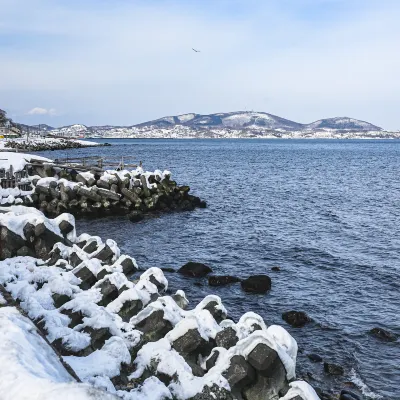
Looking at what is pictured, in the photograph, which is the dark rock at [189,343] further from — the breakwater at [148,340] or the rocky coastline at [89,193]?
the rocky coastline at [89,193]

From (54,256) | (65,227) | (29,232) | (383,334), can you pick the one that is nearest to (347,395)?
(383,334)

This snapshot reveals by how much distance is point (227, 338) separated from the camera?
9750 mm

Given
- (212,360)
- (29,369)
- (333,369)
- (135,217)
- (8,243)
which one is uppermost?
(29,369)

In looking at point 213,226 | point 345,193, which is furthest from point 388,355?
point 345,193

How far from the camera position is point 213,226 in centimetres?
3253

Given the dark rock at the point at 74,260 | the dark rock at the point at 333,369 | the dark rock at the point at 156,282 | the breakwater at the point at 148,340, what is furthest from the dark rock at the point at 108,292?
the dark rock at the point at 333,369

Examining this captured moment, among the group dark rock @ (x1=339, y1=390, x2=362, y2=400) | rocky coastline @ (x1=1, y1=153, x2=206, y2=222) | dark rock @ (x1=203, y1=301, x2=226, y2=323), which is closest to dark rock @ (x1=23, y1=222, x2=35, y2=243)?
dark rock @ (x1=203, y1=301, x2=226, y2=323)

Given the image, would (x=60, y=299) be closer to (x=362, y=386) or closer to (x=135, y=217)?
(x=362, y=386)

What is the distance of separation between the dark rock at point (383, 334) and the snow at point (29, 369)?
11744 mm

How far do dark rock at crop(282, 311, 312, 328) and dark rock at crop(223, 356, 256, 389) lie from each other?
7694mm

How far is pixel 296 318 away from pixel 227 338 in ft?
22.8

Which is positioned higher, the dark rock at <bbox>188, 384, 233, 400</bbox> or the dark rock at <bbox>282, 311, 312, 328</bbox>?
the dark rock at <bbox>188, 384, 233, 400</bbox>

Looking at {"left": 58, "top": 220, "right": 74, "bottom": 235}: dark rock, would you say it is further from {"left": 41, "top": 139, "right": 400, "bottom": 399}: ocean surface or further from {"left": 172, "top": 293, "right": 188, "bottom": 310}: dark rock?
{"left": 172, "top": 293, "right": 188, "bottom": 310}: dark rock

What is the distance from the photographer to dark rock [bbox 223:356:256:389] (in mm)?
8375
